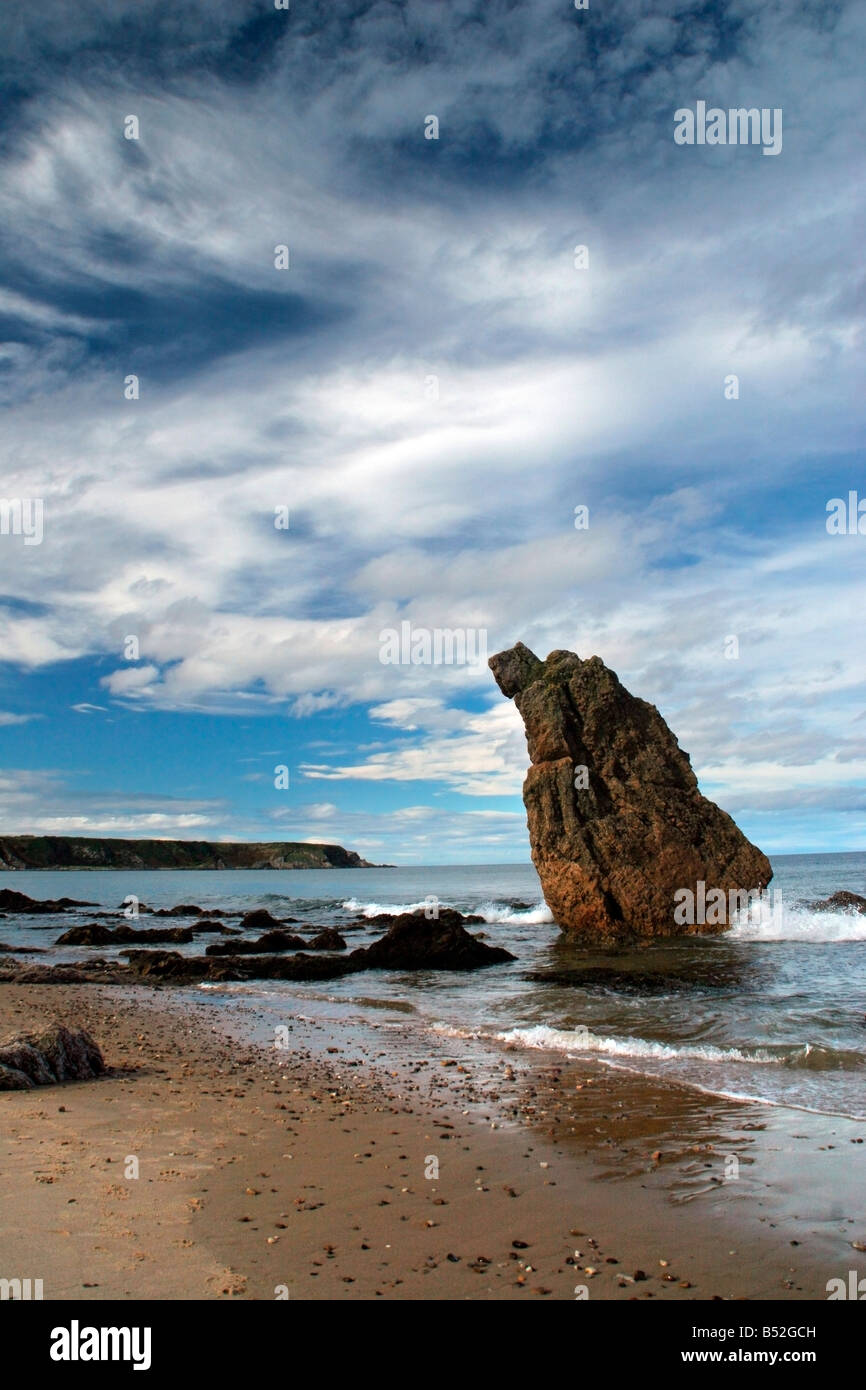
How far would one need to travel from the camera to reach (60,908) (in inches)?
2441

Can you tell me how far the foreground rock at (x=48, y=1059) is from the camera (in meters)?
10.5

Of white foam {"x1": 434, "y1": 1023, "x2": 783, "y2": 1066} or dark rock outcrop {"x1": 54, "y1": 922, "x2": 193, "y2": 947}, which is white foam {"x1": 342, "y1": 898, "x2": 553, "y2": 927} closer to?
dark rock outcrop {"x1": 54, "y1": 922, "x2": 193, "y2": 947}

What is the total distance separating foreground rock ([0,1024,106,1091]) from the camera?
34.5 ft

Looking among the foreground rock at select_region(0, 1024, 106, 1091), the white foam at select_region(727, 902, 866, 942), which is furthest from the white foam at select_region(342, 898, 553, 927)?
the foreground rock at select_region(0, 1024, 106, 1091)

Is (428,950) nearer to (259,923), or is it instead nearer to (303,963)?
(303,963)

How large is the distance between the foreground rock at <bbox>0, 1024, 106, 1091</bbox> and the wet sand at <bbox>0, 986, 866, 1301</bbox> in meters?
0.39

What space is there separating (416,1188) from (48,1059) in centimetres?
616

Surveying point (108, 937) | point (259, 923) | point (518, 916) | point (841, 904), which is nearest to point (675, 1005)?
point (841, 904)

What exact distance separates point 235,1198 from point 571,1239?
2849 millimetres

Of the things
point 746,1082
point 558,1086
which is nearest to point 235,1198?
point 558,1086

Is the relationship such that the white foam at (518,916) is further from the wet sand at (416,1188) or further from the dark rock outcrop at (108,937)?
the wet sand at (416,1188)

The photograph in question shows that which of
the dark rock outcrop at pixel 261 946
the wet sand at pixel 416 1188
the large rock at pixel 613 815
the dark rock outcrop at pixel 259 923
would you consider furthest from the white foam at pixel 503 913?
the wet sand at pixel 416 1188

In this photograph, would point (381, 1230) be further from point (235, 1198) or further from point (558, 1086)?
point (558, 1086)

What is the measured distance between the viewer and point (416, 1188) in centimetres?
745
